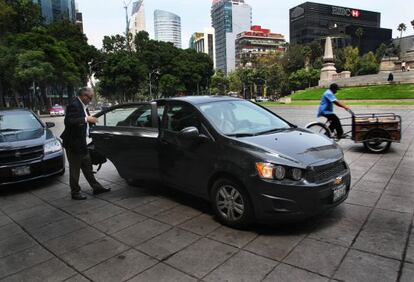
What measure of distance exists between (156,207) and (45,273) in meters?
1.89

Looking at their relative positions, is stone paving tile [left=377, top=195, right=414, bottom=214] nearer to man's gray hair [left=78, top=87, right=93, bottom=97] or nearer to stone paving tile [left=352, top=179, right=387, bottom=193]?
stone paving tile [left=352, top=179, right=387, bottom=193]

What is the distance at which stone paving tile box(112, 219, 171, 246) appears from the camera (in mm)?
3873

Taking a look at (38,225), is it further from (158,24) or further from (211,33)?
(211,33)

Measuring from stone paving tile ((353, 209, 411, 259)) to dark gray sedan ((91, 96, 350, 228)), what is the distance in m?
0.46

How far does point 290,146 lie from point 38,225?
3.40 meters

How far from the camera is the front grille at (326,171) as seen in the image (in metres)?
→ 3.68

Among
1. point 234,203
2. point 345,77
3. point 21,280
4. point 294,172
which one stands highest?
point 345,77

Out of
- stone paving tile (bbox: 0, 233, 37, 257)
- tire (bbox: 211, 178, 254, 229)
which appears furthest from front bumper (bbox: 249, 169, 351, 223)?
stone paving tile (bbox: 0, 233, 37, 257)

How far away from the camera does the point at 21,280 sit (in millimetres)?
3146

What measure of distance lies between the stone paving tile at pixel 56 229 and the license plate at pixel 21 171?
6.12ft

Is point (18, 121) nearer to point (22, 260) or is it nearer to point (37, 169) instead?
point (37, 169)

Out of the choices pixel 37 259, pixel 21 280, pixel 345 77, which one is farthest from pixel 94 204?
pixel 345 77

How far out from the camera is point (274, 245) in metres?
3.55

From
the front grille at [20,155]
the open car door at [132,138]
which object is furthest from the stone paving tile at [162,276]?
the front grille at [20,155]
